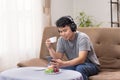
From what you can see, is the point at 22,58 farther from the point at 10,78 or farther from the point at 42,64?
the point at 10,78

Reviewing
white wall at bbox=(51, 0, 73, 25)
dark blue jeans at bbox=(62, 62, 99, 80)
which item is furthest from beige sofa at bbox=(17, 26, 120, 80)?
white wall at bbox=(51, 0, 73, 25)

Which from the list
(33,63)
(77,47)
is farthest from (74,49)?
(33,63)

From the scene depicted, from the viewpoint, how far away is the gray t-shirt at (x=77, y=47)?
101 inches

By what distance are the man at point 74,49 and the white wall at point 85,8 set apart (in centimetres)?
162

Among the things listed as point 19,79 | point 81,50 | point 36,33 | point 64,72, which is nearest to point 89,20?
point 36,33

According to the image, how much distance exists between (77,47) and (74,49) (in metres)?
0.05

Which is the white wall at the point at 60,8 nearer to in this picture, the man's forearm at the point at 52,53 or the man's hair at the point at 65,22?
the man's forearm at the point at 52,53

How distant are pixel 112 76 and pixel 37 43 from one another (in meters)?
1.64

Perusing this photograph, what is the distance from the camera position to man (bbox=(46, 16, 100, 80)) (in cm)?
248

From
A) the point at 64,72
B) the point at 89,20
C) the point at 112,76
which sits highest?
the point at 89,20

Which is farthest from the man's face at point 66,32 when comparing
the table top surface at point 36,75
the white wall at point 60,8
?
the white wall at point 60,8

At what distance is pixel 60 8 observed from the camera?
4441 mm

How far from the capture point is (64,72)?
2031 mm

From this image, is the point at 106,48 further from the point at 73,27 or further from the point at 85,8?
the point at 85,8
